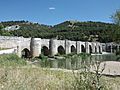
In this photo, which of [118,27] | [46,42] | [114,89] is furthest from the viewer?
[46,42]

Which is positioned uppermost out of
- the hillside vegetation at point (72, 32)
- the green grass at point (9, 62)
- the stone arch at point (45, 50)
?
the hillside vegetation at point (72, 32)

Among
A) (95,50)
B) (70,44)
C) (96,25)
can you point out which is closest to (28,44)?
(70,44)

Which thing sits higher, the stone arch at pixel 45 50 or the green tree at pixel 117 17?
the green tree at pixel 117 17

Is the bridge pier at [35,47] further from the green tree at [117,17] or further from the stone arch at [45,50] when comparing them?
the green tree at [117,17]

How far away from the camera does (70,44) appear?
229ft

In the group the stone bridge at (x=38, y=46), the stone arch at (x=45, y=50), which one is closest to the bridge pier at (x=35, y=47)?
the stone bridge at (x=38, y=46)

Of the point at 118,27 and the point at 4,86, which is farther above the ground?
the point at 118,27

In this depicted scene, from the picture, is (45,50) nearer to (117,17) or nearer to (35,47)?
(35,47)

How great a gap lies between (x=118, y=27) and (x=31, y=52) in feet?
96.2

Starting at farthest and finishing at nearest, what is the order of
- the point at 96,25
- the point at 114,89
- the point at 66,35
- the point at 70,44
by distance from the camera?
the point at 96,25
the point at 66,35
the point at 70,44
the point at 114,89

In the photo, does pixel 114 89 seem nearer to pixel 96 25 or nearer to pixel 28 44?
pixel 28 44

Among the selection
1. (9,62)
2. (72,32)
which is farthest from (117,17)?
(72,32)

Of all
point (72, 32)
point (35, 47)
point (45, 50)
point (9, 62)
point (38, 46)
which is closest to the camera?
point (9, 62)

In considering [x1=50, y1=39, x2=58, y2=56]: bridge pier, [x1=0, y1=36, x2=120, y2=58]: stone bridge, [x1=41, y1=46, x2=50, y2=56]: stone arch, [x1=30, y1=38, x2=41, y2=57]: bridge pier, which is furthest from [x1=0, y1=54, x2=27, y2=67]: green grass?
[x1=41, y1=46, x2=50, y2=56]: stone arch
